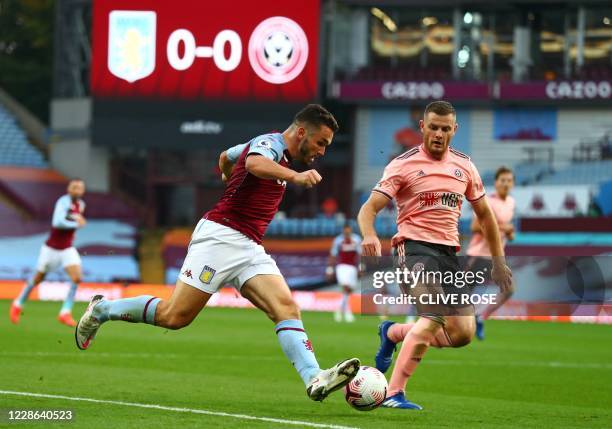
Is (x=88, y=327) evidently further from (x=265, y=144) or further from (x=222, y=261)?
(x=265, y=144)

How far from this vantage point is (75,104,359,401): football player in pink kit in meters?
9.45

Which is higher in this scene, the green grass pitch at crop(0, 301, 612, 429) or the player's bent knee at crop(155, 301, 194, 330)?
the player's bent knee at crop(155, 301, 194, 330)

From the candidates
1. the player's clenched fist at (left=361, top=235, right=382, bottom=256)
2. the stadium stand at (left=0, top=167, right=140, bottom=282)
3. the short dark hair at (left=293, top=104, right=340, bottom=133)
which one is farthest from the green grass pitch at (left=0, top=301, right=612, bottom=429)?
the stadium stand at (left=0, top=167, right=140, bottom=282)

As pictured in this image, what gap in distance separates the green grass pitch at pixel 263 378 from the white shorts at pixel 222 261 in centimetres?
103

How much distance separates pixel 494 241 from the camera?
10.3 meters

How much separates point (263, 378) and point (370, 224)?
14.0 ft

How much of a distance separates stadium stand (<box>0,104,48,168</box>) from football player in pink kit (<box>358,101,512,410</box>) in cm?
4035

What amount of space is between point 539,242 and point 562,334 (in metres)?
11.2

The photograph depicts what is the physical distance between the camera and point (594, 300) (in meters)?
17.5

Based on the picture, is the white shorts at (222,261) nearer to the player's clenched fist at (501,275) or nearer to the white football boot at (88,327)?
the white football boot at (88,327)

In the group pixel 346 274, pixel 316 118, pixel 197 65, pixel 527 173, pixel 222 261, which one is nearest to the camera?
pixel 316 118

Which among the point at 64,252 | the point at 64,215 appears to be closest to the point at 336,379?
the point at 64,215

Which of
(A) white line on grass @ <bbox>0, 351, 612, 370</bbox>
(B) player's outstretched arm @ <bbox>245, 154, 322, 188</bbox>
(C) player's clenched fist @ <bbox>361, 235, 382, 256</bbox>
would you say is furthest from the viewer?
(A) white line on grass @ <bbox>0, 351, 612, 370</bbox>

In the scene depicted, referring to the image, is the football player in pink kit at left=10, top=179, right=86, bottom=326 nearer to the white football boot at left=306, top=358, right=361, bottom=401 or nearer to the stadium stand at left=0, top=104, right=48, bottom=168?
the white football boot at left=306, top=358, right=361, bottom=401
